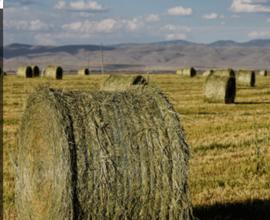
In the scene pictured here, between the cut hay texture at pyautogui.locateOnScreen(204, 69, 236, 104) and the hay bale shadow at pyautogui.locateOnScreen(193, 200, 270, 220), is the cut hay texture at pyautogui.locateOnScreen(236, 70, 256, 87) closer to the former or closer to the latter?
the cut hay texture at pyautogui.locateOnScreen(204, 69, 236, 104)

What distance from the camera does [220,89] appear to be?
102 feet

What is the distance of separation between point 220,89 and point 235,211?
20.4m

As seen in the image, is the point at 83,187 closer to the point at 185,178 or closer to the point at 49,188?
the point at 49,188

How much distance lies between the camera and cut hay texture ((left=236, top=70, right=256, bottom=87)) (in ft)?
156

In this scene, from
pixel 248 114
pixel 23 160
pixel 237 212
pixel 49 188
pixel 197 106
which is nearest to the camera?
pixel 49 188

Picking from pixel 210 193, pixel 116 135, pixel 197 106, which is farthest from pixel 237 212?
pixel 197 106

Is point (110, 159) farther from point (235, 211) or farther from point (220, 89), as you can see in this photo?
point (220, 89)

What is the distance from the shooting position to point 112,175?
27.9 feet

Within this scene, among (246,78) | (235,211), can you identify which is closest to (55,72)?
(246,78)

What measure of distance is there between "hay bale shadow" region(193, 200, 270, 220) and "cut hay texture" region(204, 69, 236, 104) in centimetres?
1955

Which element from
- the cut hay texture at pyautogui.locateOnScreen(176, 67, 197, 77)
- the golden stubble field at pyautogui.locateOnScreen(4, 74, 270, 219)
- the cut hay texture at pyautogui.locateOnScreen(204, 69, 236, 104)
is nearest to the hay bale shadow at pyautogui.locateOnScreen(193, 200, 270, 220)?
the golden stubble field at pyautogui.locateOnScreen(4, 74, 270, 219)

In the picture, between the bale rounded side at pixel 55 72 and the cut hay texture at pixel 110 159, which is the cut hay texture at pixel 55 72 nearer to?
the bale rounded side at pixel 55 72

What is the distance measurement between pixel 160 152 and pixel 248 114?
1770 centimetres

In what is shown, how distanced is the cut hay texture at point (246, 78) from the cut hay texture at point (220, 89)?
16257 mm
